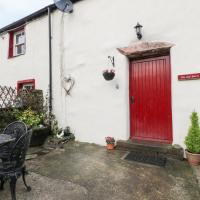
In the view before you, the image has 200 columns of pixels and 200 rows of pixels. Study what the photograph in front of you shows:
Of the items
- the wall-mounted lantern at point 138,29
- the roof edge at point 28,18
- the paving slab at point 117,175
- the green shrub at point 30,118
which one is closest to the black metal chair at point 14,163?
the paving slab at point 117,175

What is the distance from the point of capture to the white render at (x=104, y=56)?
436cm

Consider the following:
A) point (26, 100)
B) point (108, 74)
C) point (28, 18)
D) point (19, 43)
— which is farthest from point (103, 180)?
point (19, 43)

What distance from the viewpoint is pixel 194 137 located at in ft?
12.6

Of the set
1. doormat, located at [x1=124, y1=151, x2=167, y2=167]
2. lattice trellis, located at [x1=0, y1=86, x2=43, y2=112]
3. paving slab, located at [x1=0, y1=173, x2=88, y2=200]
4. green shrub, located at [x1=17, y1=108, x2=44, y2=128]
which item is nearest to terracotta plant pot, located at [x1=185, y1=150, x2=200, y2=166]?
doormat, located at [x1=124, y1=151, x2=167, y2=167]

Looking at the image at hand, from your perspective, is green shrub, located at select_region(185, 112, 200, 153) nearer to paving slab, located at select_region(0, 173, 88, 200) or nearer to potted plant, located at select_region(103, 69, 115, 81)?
potted plant, located at select_region(103, 69, 115, 81)

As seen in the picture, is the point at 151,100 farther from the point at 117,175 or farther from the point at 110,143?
the point at 117,175

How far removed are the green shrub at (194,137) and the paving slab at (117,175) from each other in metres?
0.38

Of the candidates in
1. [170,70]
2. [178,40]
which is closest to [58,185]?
[170,70]

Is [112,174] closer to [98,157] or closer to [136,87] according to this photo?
[98,157]

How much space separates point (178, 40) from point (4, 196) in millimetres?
4578

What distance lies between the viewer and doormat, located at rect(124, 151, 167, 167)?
4047 millimetres

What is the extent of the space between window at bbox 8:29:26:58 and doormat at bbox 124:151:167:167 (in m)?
6.53

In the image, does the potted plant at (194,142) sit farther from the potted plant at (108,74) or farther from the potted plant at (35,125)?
the potted plant at (35,125)

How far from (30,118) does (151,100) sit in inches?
149
